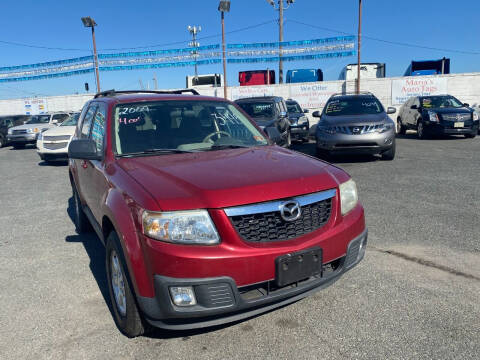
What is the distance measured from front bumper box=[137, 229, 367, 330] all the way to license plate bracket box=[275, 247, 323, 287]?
0.27 ft

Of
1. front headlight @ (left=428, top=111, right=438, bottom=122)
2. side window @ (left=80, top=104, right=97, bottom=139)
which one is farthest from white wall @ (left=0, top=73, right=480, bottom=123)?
side window @ (left=80, top=104, right=97, bottom=139)

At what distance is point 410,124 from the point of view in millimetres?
15211

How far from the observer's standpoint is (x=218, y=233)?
2215 mm

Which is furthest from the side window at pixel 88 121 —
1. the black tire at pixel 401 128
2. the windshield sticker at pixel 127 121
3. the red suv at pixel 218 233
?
the black tire at pixel 401 128

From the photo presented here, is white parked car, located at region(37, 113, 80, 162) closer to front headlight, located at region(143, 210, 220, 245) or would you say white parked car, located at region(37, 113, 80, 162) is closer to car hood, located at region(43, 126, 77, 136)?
car hood, located at region(43, 126, 77, 136)

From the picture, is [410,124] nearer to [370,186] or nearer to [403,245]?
[370,186]

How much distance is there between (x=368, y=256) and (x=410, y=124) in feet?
42.4

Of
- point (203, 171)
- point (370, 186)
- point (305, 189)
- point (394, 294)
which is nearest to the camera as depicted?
point (305, 189)

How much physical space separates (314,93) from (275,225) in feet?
68.5

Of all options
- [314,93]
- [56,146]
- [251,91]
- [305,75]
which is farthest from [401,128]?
[56,146]

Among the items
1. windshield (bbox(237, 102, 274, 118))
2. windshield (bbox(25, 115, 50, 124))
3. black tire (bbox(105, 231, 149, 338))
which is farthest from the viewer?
windshield (bbox(25, 115, 50, 124))

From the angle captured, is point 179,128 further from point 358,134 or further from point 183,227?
point 358,134

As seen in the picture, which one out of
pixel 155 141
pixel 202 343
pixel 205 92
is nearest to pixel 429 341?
pixel 202 343

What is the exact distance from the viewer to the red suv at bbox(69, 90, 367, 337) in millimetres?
2188
